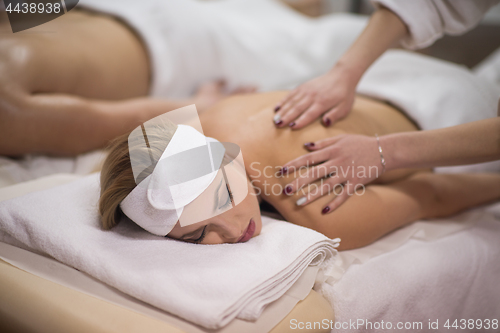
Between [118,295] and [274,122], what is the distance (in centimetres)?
48

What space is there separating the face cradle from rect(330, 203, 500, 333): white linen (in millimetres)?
206

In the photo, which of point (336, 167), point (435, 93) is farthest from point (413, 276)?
point (435, 93)

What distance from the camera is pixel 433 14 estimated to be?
37.4 inches

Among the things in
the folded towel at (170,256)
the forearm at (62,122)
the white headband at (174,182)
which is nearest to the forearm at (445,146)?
the folded towel at (170,256)

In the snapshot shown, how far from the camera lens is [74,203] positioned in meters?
0.74

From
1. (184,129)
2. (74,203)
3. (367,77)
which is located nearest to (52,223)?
(74,203)

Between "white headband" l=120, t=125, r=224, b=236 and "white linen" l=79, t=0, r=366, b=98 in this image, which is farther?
"white linen" l=79, t=0, r=366, b=98

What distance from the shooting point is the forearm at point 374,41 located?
933 mm

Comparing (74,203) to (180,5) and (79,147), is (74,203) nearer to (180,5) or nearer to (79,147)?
(79,147)

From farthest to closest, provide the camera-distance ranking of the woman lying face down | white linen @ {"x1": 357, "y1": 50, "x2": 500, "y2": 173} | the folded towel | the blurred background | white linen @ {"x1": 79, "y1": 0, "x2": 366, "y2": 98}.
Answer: the blurred background < white linen @ {"x1": 79, "y1": 0, "x2": 366, "y2": 98} < white linen @ {"x1": 357, "y1": 50, "x2": 500, "y2": 173} < the woman lying face down < the folded towel

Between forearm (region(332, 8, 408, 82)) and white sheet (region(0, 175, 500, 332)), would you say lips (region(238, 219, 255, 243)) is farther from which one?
forearm (region(332, 8, 408, 82))

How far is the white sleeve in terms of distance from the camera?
934 mm

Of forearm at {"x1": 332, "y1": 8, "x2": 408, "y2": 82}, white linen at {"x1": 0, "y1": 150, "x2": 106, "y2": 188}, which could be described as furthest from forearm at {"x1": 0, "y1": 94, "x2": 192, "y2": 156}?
forearm at {"x1": 332, "y1": 8, "x2": 408, "y2": 82}

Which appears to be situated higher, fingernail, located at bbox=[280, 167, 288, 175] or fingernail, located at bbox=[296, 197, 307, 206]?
fingernail, located at bbox=[280, 167, 288, 175]
